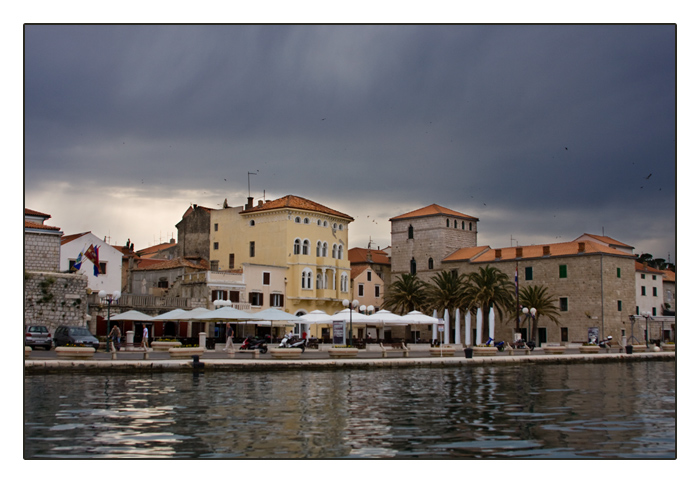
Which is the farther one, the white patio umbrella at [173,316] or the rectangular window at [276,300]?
the rectangular window at [276,300]

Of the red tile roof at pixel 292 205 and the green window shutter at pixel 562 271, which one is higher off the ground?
the red tile roof at pixel 292 205

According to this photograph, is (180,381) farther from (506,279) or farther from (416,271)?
(416,271)

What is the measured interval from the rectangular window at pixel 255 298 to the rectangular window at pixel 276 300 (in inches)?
52.7

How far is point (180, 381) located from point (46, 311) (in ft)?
68.7

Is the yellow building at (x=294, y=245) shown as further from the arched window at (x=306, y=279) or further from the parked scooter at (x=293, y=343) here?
the parked scooter at (x=293, y=343)

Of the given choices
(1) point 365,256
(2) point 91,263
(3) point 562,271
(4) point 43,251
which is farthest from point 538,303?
(4) point 43,251

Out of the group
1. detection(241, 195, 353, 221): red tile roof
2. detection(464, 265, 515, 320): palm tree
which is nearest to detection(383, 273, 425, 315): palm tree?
detection(464, 265, 515, 320): palm tree

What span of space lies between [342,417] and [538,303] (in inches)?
2001

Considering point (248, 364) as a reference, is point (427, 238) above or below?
above

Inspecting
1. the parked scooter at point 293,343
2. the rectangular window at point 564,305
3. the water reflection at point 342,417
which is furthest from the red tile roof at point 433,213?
the water reflection at point 342,417

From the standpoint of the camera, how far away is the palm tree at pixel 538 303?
6569 centimetres

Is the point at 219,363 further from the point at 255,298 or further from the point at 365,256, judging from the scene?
the point at 365,256

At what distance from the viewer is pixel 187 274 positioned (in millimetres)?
58062

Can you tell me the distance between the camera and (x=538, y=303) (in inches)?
2586
